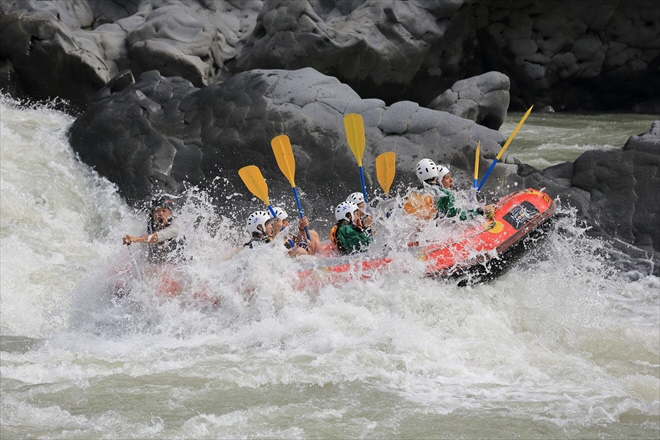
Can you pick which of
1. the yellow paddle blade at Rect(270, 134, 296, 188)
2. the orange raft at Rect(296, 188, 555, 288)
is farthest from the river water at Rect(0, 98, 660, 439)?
the yellow paddle blade at Rect(270, 134, 296, 188)

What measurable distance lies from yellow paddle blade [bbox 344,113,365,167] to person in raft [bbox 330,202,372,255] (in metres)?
1.01

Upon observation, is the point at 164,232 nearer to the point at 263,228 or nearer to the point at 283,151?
the point at 263,228

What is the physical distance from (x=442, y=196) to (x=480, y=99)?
3.55 m

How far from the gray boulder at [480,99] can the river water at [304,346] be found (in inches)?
94.7

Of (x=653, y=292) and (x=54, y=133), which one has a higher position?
(x=653, y=292)

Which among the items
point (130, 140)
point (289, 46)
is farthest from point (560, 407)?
point (289, 46)

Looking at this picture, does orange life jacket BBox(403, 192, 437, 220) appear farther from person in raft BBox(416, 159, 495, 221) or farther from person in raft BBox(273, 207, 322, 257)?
person in raft BBox(273, 207, 322, 257)

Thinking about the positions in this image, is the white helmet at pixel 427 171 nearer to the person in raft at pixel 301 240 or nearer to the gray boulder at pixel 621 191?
the person in raft at pixel 301 240

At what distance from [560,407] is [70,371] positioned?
3.15 m

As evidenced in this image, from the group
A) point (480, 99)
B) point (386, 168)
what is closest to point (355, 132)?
point (386, 168)

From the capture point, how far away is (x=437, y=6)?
1327 centimetres

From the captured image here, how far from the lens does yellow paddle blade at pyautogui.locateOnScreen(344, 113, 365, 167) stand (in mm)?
7570

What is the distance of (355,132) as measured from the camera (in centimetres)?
761

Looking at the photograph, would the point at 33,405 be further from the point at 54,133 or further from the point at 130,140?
the point at 54,133
